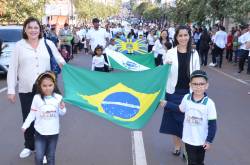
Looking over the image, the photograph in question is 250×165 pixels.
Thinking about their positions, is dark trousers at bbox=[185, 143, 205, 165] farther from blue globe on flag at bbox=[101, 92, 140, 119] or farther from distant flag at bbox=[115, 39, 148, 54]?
distant flag at bbox=[115, 39, 148, 54]

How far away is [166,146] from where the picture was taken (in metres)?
7.25

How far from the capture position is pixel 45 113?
527 cm

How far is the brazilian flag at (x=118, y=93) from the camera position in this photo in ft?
20.6

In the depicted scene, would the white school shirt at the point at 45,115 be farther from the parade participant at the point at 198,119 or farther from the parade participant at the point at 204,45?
the parade participant at the point at 204,45

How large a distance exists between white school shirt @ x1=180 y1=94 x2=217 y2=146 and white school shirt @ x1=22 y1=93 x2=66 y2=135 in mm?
1458

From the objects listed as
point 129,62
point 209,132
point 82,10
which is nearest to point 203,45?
point 129,62

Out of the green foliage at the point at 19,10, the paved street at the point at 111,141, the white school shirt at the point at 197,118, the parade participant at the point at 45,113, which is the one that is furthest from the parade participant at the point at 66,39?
the white school shirt at the point at 197,118

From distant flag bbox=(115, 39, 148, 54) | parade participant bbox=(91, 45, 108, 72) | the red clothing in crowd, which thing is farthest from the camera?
the red clothing in crowd

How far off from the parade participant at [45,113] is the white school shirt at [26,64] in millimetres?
753

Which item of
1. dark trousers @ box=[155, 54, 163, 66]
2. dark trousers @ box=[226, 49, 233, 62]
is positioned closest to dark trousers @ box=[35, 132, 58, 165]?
dark trousers @ box=[155, 54, 163, 66]

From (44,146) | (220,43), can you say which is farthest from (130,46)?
(44,146)

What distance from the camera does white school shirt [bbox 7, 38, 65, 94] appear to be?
19.7 ft

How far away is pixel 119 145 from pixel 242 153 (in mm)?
1858

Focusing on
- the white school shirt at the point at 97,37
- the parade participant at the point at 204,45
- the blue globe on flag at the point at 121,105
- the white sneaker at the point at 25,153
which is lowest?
the white sneaker at the point at 25,153
